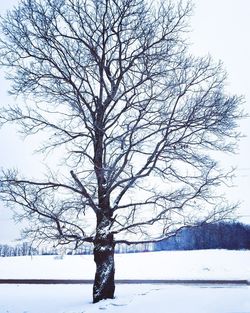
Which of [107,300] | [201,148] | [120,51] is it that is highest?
[120,51]

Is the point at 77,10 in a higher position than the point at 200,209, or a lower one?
higher

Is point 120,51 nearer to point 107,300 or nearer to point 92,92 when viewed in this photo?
point 92,92

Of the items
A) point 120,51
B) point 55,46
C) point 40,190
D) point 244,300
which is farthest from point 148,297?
point 55,46

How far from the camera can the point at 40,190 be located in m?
12.6

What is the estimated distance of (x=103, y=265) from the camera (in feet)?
40.4

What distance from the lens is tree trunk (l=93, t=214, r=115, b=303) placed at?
12242mm

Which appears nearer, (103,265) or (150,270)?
(103,265)

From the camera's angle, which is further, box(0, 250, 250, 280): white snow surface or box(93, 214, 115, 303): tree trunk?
box(0, 250, 250, 280): white snow surface

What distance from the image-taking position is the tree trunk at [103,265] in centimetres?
1224

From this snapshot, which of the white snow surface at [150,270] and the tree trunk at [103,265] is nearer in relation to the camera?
the tree trunk at [103,265]

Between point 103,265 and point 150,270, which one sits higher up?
point 150,270

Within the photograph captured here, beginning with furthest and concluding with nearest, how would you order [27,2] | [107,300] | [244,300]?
[27,2] → [107,300] → [244,300]

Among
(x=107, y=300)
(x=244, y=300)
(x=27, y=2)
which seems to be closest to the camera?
(x=244, y=300)

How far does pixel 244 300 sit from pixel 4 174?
8.35m
